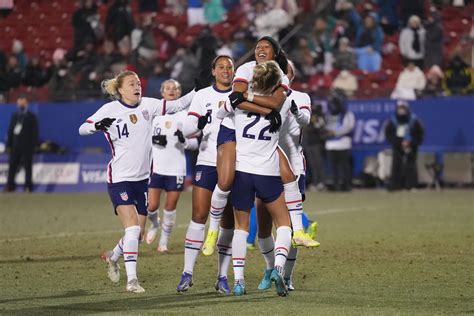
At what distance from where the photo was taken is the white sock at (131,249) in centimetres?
1075

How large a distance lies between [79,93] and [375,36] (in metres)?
7.77

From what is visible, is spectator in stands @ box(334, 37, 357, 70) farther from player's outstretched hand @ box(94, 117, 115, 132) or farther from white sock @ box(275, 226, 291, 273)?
white sock @ box(275, 226, 291, 273)

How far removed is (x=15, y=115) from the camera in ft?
88.7

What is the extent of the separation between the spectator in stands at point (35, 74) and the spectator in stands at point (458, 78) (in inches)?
424

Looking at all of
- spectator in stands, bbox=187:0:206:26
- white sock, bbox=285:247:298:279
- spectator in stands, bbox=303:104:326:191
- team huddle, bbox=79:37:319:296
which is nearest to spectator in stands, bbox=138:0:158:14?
spectator in stands, bbox=187:0:206:26

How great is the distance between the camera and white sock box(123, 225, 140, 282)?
1075 cm

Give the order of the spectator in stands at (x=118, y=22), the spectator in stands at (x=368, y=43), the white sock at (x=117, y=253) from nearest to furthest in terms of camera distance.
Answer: the white sock at (x=117, y=253) → the spectator in stands at (x=368, y=43) → the spectator in stands at (x=118, y=22)

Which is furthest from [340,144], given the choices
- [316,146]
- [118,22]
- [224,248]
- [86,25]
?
[224,248]

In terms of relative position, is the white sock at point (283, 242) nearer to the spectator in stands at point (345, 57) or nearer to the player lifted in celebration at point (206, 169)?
the player lifted in celebration at point (206, 169)

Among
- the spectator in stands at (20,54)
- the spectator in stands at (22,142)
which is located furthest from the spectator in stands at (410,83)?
the spectator in stands at (20,54)

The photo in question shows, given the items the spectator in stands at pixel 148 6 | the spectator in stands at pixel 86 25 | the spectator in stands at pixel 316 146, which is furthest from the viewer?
the spectator in stands at pixel 148 6

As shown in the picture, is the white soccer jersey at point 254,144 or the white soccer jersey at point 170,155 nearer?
the white soccer jersey at point 254,144

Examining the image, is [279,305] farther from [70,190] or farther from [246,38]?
[246,38]

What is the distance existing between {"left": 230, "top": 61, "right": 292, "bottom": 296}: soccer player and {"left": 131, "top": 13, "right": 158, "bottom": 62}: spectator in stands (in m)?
20.3
